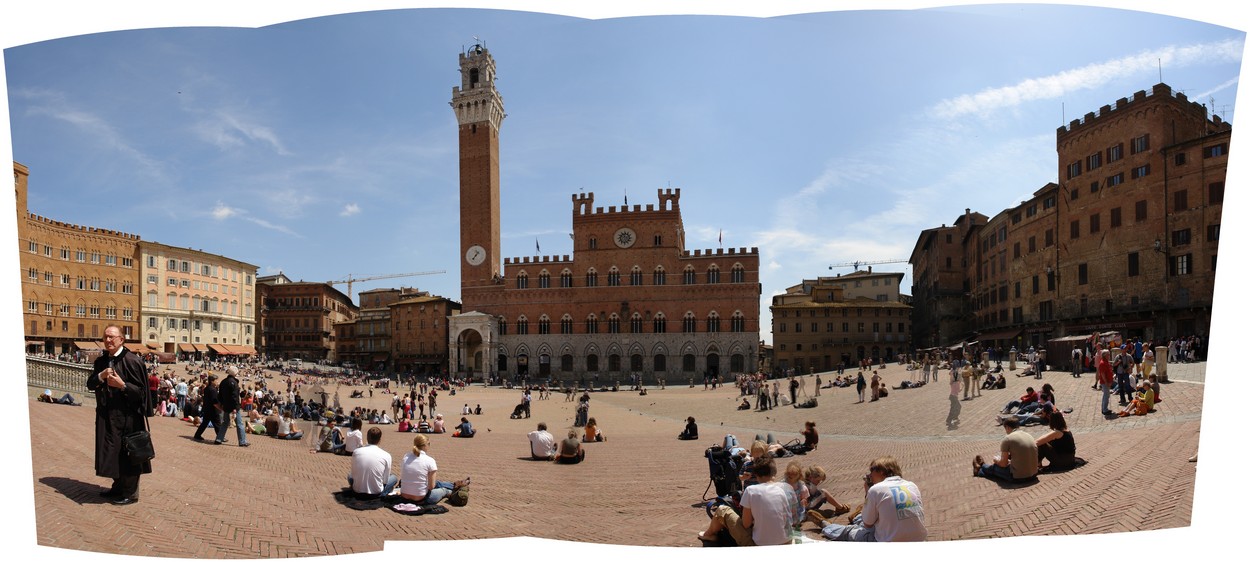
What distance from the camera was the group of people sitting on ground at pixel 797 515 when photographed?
5938 mm

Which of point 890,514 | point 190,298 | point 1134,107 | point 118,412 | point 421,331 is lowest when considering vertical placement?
point 890,514

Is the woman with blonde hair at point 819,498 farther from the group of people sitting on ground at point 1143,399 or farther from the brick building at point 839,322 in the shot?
the group of people sitting on ground at point 1143,399

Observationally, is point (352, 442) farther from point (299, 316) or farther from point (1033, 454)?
point (1033, 454)

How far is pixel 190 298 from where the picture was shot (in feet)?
27.9

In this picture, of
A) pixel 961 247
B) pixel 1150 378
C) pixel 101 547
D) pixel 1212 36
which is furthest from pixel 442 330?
pixel 1212 36

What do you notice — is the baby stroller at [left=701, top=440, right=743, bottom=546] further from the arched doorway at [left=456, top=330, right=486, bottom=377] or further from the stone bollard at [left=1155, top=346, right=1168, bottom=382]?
the arched doorway at [left=456, top=330, right=486, bottom=377]

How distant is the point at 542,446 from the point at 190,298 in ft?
18.0

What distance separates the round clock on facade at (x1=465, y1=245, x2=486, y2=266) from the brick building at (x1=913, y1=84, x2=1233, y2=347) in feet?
25.7

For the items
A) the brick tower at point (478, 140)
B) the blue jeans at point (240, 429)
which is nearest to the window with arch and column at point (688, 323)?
the brick tower at point (478, 140)

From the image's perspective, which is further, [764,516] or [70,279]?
[70,279]

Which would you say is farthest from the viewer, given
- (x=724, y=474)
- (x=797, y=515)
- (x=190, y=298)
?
(x=190, y=298)

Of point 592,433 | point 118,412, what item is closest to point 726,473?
point 592,433

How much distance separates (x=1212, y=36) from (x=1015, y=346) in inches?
169

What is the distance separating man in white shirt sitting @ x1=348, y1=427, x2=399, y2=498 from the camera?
22.9ft
